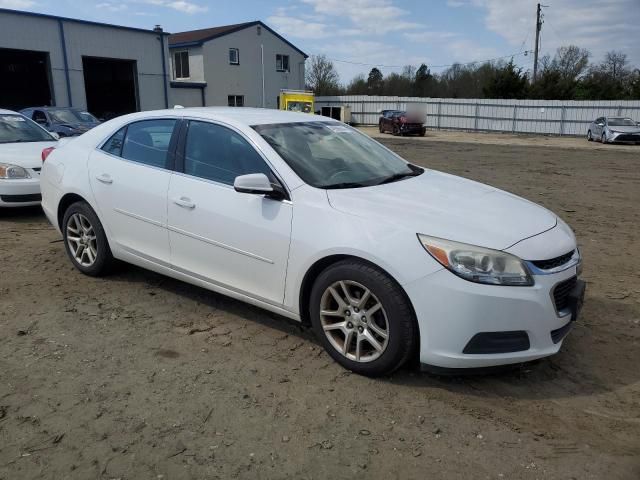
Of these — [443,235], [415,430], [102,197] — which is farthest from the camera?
[102,197]

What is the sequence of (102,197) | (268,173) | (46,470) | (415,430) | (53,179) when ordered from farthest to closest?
(53,179) → (102,197) → (268,173) → (415,430) → (46,470)

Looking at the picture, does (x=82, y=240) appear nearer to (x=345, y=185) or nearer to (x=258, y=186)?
(x=258, y=186)

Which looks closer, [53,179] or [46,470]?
[46,470]

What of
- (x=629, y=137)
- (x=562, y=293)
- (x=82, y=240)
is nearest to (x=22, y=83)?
(x=82, y=240)

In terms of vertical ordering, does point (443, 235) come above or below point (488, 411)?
above

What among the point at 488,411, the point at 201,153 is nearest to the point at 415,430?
the point at 488,411

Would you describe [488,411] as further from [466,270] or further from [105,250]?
[105,250]

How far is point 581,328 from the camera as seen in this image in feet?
13.7

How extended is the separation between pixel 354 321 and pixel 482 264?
0.86m

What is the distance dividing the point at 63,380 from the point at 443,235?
246 centimetres

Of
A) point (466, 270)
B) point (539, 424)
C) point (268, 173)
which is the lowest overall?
point (539, 424)

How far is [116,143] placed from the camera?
15.6 ft

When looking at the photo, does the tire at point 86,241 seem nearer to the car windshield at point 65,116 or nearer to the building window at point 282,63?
the car windshield at point 65,116

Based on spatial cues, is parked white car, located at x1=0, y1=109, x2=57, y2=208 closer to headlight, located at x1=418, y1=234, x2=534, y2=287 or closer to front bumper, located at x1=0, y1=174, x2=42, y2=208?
front bumper, located at x1=0, y1=174, x2=42, y2=208
